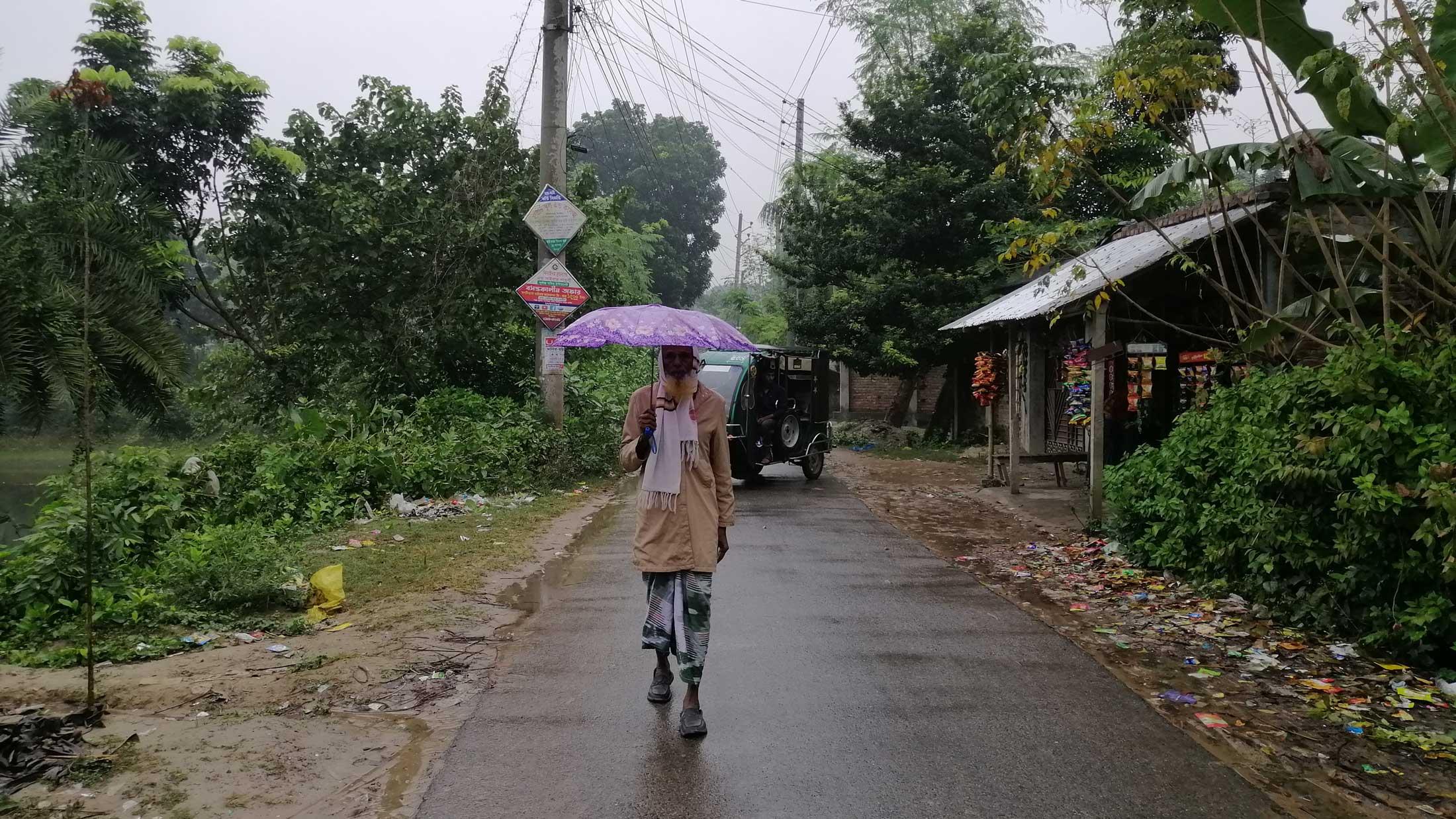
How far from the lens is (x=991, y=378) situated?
1562cm

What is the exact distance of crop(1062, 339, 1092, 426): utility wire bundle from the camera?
1296cm

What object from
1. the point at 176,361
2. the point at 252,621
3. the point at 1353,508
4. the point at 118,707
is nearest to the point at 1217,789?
the point at 1353,508

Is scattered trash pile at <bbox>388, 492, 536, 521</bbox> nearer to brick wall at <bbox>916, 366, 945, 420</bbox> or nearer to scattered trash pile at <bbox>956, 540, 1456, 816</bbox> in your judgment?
scattered trash pile at <bbox>956, 540, 1456, 816</bbox>

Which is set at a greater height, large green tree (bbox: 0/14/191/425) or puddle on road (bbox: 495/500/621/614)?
large green tree (bbox: 0/14/191/425)

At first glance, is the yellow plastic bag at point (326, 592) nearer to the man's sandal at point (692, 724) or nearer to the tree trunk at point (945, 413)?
the man's sandal at point (692, 724)

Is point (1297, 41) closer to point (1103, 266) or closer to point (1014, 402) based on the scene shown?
point (1103, 266)

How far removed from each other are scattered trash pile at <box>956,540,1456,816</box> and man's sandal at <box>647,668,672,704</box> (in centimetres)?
250

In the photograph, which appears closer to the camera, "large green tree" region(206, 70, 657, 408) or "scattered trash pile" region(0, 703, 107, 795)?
"scattered trash pile" region(0, 703, 107, 795)

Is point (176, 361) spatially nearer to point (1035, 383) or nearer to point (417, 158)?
point (417, 158)

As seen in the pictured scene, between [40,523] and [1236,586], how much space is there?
8542 mm

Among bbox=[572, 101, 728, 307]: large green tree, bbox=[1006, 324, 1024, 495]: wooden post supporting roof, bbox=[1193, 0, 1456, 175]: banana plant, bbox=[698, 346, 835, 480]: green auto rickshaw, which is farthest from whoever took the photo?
bbox=[572, 101, 728, 307]: large green tree

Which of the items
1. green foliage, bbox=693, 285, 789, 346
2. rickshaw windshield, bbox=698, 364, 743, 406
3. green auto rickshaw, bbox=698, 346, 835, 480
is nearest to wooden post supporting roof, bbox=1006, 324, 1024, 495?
green auto rickshaw, bbox=698, 346, 835, 480

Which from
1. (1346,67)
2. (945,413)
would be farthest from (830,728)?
(945,413)

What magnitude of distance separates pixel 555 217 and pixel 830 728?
1052 centimetres
